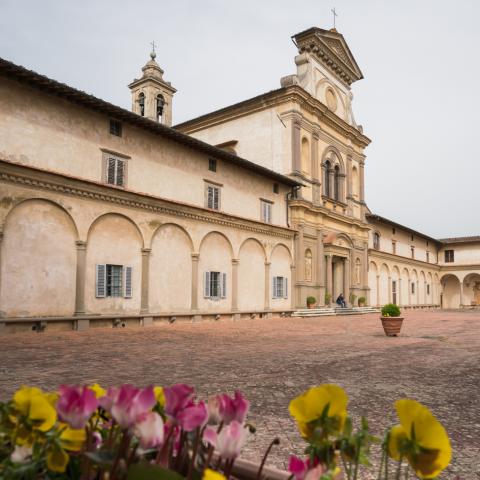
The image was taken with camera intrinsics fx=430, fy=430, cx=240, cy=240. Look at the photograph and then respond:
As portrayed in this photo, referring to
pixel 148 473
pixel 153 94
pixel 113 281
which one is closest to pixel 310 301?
pixel 113 281

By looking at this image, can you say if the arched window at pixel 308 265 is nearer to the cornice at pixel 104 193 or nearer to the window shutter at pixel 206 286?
the cornice at pixel 104 193

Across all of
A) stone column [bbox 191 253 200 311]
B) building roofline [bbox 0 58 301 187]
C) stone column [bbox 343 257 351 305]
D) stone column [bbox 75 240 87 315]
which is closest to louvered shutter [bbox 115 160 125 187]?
building roofline [bbox 0 58 301 187]

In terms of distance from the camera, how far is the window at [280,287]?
23781 mm

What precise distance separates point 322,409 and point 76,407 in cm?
52

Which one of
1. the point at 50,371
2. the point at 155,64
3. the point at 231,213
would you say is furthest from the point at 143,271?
the point at 155,64

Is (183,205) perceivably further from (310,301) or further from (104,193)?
(310,301)

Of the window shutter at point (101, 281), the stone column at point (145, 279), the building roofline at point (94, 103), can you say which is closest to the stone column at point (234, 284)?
the building roofline at point (94, 103)

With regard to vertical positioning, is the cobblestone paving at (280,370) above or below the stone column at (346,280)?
below

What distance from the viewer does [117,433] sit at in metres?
1.02

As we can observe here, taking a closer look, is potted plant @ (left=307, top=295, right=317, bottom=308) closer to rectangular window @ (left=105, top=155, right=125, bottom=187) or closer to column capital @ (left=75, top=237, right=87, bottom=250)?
rectangular window @ (left=105, top=155, right=125, bottom=187)

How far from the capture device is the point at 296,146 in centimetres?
2612

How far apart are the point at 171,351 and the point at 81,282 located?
6525mm

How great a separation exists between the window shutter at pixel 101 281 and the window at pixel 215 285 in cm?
530

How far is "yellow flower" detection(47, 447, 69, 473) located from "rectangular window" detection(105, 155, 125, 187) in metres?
15.9
